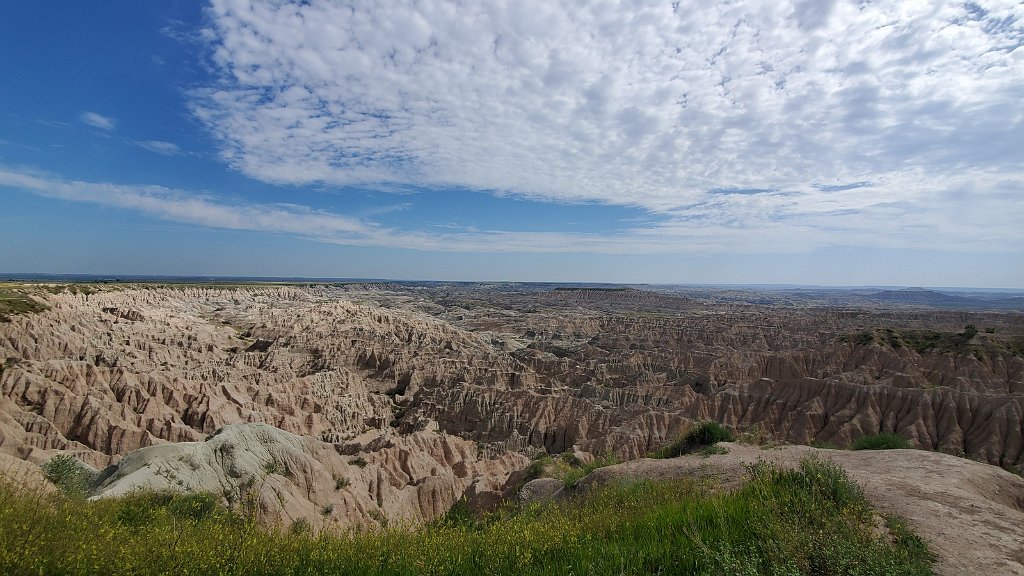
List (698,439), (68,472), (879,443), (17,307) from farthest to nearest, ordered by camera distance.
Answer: (17,307) → (879,443) → (68,472) → (698,439)

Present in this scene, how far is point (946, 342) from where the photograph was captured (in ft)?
160

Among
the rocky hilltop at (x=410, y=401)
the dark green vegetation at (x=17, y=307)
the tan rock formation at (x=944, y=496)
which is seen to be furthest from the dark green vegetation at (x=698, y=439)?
the dark green vegetation at (x=17, y=307)

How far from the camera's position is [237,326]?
68938 mm

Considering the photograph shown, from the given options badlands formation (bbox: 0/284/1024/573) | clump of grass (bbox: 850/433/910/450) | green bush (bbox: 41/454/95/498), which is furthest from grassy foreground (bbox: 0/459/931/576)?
clump of grass (bbox: 850/433/910/450)

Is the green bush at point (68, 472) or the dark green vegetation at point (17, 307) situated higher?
the dark green vegetation at point (17, 307)

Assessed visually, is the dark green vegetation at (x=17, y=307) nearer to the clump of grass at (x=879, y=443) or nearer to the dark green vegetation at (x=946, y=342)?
the clump of grass at (x=879, y=443)

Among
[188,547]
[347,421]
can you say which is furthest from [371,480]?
[188,547]

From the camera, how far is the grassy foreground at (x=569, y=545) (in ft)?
12.7

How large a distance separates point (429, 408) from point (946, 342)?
55081 mm

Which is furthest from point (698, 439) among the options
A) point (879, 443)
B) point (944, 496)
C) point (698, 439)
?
point (944, 496)

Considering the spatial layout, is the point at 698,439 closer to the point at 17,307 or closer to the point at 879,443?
the point at 879,443

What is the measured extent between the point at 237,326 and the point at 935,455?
7799 centimetres

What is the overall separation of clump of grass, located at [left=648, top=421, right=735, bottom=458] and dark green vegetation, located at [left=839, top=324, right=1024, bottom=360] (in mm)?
46796

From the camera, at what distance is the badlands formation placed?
17.6 m
